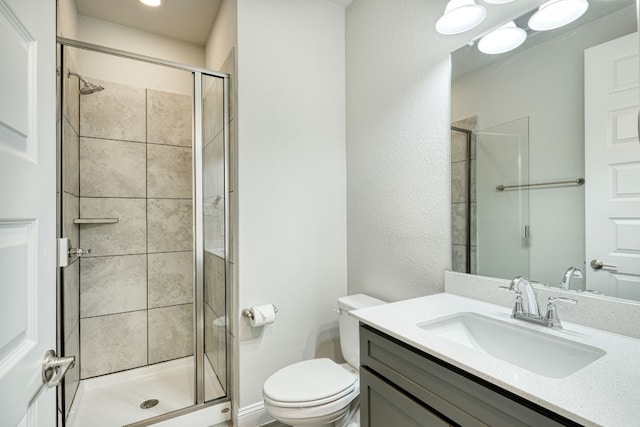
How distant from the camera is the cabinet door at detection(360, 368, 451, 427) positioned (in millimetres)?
871

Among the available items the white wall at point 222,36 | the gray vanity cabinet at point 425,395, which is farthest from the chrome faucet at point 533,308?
the white wall at point 222,36

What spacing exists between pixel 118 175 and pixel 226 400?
1.76 m

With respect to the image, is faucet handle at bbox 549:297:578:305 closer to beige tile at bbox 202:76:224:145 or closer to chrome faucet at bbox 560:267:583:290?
chrome faucet at bbox 560:267:583:290

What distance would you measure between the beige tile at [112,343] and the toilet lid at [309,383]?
143 centimetres

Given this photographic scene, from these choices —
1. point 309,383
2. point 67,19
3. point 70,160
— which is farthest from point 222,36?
point 309,383

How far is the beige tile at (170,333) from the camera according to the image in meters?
2.38

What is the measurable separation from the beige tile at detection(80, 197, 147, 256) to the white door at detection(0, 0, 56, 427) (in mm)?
1792

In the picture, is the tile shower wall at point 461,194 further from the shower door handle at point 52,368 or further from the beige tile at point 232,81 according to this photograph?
the shower door handle at point 52,368

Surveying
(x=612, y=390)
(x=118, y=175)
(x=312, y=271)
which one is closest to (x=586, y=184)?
(x=612, y=390)

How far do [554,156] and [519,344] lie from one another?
671 millimetres

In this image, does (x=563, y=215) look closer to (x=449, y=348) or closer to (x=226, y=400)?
(x=449, y=348)

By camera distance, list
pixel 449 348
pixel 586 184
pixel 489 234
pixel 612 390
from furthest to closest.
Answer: pixel 489 234
pixel 586 184
pixel 449 348
pixel 612 390

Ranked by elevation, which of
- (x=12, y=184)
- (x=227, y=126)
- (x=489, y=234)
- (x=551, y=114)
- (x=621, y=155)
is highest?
(x=227, y=126)

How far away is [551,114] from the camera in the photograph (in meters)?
1.09
